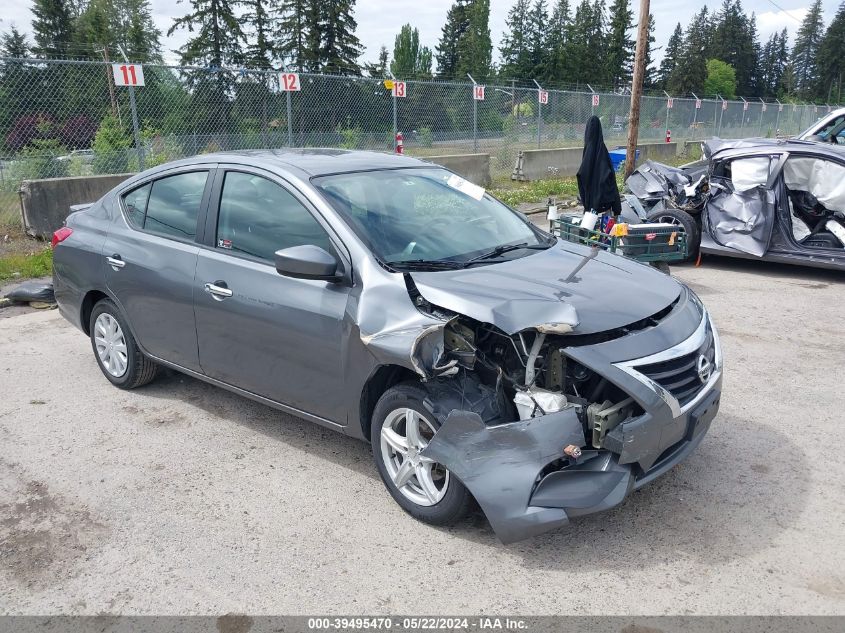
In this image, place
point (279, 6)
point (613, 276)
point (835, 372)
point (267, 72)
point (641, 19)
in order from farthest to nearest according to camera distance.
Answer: point (279, 6)
point (641, 19)
point (267, 72)
point (835, 372)
point (613, 276)

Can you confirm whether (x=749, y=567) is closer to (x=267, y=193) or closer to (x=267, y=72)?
(x=267, y=193)

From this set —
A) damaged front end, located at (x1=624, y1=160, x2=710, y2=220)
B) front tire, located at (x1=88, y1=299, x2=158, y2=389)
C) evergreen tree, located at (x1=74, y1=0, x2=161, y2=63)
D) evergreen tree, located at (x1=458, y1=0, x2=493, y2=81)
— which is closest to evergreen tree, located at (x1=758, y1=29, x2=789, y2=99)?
evergreen tree, located at (x1=458, y1=0, x2=493, y2=81)

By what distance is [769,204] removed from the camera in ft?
27.7

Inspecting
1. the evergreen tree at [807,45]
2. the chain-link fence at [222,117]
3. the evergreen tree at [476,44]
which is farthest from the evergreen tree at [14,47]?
the evergreen tree at [807,45]

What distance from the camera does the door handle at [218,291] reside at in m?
4.06

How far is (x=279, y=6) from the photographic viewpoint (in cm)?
4812

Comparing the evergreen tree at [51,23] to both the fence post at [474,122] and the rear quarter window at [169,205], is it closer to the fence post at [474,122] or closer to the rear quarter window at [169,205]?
the fence post at [474,122]

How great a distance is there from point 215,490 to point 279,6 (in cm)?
5039

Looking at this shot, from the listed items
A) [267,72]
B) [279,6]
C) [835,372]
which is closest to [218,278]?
[835,372]

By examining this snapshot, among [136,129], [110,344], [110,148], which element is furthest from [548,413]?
[110,148]

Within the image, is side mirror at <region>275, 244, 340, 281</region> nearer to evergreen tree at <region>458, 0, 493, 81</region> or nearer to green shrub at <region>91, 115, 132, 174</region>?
green shrub at <region>91, 115, 132, 174</region>

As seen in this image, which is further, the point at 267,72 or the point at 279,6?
the point at 279,6

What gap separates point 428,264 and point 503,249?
0.61m

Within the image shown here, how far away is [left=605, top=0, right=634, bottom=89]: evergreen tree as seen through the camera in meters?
80.9
